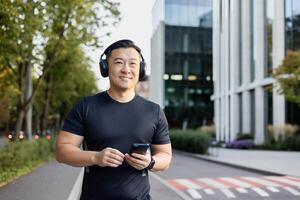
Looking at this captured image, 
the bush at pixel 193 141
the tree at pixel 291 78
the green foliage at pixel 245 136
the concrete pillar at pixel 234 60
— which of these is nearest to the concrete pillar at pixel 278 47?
the green foliage at pixel 245 136

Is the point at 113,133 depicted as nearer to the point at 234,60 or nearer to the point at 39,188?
the point at 39,188

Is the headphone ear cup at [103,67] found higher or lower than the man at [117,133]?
higher

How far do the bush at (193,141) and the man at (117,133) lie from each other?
3154cm

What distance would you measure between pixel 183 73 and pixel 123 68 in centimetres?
6868

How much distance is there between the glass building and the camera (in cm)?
6800

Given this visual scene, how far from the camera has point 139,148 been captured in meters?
2.63

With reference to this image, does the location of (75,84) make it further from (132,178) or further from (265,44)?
(132,178)

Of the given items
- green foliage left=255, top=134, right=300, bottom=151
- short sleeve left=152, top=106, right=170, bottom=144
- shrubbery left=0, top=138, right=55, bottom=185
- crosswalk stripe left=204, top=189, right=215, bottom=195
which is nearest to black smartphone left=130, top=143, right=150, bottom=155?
short sleeve left=152, top=106, right=170, bottom=144

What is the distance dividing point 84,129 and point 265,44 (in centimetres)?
→ 4557

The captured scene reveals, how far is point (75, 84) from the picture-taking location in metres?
39.6

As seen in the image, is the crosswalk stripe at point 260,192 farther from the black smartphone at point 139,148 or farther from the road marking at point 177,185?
the black smartphone at point 139,148

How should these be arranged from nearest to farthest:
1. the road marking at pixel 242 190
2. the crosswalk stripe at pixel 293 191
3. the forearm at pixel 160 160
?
the forearm at pixel 160 160 < the crosswalk stripe at pixel 293 191 < the road marking at pixel 242 190

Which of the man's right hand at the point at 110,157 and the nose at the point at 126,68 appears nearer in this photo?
the man's right hand at the point at 110,157

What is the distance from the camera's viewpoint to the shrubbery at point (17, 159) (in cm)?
1580
